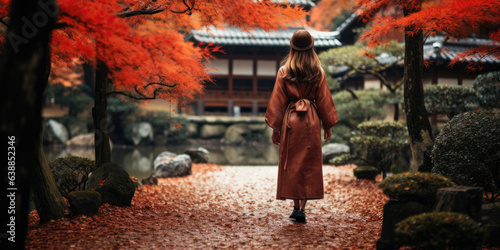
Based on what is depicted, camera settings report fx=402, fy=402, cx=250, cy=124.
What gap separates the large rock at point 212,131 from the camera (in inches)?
847

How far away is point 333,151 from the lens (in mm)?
12891

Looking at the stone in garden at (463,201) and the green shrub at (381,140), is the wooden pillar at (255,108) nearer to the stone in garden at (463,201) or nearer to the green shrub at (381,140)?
the green shrub at (381,140)

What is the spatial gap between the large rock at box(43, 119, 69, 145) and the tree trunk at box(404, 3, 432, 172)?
1753 cm

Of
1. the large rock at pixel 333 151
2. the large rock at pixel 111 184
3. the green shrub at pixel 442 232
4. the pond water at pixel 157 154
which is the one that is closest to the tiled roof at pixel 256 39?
the pond water at pixel 157 154

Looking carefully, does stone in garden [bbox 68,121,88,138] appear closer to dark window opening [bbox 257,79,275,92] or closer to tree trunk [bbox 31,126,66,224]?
dark window opening [bbox 257,79,275,92]

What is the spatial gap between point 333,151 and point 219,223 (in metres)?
8.58

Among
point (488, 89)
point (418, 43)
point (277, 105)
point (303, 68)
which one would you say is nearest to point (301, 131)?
point (277, 105)

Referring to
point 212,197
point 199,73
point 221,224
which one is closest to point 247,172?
point 212,197

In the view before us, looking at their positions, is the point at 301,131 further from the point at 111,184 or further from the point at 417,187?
the point at 111,184

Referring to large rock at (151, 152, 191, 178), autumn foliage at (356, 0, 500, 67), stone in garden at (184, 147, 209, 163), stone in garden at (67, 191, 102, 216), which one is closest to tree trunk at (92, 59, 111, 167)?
stone in garden at (67, 191, 102, 216)

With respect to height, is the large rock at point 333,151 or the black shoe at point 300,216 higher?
the large rock at point 333,151

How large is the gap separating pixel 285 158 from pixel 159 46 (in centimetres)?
196

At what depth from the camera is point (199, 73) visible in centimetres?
599

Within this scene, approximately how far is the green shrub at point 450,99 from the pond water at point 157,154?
6102 mm
